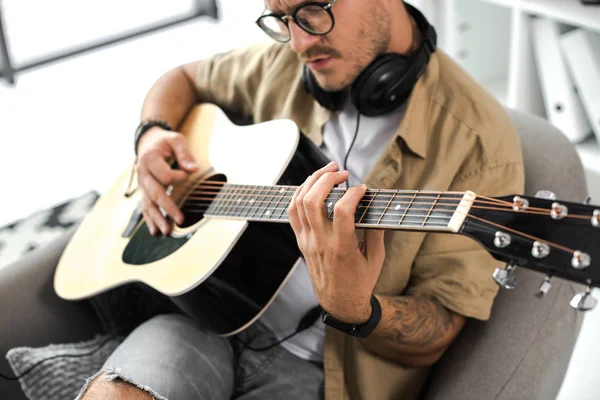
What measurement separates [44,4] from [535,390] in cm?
253

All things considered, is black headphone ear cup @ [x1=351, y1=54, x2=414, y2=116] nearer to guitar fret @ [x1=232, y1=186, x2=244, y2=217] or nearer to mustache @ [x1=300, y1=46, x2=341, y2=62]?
mustache @ [x1=300, y1=46, x2=341, y2=62]

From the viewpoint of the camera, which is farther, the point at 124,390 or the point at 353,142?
the point at 353,142

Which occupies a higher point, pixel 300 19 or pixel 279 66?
pixel 300 19

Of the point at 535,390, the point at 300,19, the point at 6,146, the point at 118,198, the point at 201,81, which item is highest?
the point at 300,19

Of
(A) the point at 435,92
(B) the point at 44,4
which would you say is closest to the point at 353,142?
(A) the point at 435,92

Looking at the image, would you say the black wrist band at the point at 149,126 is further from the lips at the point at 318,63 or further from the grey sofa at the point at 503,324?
the lips at the point at 318,63

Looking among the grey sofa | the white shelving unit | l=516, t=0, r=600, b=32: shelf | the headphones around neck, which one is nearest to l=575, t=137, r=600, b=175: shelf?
the white shelving unit

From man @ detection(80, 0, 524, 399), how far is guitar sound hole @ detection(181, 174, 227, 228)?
3cm

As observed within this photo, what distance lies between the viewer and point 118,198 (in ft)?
5.32

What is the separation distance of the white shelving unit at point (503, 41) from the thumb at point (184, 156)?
3.42ft

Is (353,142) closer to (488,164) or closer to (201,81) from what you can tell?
(488,164)

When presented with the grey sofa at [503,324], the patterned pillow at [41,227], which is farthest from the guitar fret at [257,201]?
the patterned pillow at [41,227]

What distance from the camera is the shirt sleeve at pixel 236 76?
1.63 m

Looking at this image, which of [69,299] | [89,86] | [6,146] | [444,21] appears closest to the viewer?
[69,299]
